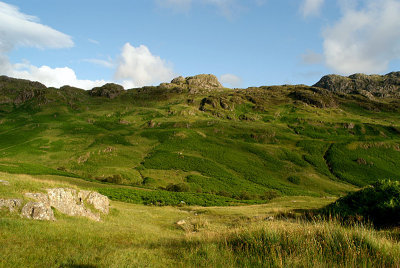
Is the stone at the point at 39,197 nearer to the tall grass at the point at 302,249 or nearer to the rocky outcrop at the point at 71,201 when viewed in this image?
the rocky outcrop at the point at 71,201

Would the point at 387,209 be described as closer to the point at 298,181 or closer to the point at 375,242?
the point at 375,242

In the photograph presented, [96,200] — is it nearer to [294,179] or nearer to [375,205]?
[375,205]

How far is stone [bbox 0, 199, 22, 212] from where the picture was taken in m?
16.1

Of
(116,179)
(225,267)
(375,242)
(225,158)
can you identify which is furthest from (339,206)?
(225,158)

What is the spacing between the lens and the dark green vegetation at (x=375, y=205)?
18.3m

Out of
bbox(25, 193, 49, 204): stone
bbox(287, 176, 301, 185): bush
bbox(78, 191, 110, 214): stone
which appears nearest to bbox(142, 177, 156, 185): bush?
bbox(287, 176, 301, 185): bush

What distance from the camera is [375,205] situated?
19672 millimetres

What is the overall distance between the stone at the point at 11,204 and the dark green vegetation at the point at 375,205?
23.7 meters

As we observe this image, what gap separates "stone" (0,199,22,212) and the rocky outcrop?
2.84ft

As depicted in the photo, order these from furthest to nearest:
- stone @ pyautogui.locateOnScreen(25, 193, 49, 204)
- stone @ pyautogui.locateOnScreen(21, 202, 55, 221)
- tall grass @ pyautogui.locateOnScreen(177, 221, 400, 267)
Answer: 1. stone @ pyautogui.locateOnScreen(25, 193, 49, 204)
2. stone @ pyautogui.locateOnScreen(21, 202, 55, 221)
3. tall grass @ pyautogui.locateOnScreen(177, 221, 400, 267)

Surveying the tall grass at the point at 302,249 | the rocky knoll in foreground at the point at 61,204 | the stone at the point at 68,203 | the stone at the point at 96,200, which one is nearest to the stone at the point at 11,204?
the rocky knoll in foreground at the point at 61,204

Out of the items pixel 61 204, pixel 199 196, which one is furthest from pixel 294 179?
pixel 61 204

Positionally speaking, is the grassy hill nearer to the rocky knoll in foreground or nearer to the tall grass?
the tall grass

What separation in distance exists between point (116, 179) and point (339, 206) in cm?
9283
